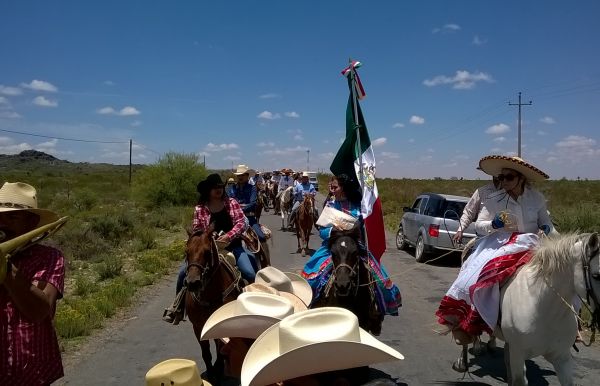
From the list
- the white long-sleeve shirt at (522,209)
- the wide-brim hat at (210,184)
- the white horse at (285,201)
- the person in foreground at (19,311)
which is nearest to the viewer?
the person in foreground at (19,311)

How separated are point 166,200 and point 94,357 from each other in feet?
90.6

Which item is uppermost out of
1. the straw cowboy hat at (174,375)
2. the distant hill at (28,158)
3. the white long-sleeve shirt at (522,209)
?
the distant hill at (28,158)

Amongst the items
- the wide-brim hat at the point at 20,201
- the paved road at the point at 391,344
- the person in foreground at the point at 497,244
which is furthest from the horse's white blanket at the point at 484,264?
the wide-brim hat at the point at 20,201

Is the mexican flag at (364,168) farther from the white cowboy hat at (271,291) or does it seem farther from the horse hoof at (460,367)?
the white cowboy hat at (271,291)

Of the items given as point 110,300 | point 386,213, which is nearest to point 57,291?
point 110,300

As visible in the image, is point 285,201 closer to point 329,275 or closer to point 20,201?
point 329,275

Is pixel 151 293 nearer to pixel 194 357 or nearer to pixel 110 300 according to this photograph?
pixel 110 300

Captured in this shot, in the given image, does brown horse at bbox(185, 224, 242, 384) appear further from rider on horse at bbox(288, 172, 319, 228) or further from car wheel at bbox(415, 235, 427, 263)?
rider on horse at bbox(288, 172, 319, 228)

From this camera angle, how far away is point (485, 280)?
482 centimetres

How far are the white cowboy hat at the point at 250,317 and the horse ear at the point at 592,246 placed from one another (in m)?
2.56

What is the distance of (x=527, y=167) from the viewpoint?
5.08m

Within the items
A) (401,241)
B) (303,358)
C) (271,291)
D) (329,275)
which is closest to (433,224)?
(401,241)

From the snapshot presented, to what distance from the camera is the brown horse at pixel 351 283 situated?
15.4 feet

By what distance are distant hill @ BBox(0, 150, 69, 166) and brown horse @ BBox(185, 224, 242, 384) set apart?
15059cm
